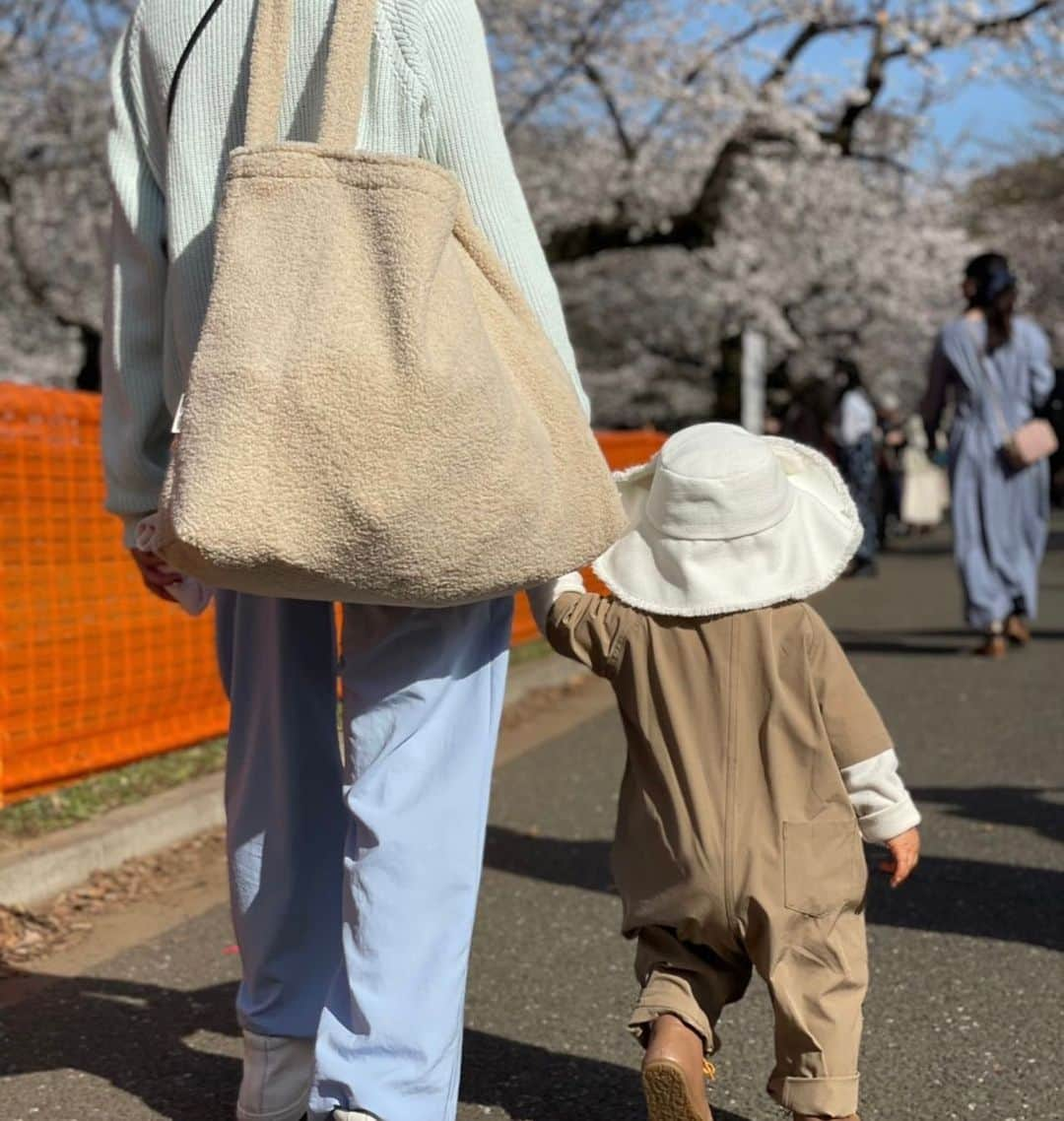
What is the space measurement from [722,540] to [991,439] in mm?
6643

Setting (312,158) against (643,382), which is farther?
(643,382)

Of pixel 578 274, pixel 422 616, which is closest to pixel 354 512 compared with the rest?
pixel 422 616

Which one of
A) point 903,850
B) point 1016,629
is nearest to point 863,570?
point 1016,629

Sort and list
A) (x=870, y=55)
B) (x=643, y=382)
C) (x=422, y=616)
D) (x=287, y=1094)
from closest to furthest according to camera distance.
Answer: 1. (x=422, y=616)
2. (x=287, y=1094)
3. (x=870, y=55)
4. (x=643, y=382)

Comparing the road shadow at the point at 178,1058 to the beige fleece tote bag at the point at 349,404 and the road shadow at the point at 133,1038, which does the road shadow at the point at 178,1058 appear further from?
the beige fleece tote bag at the point at 349,404

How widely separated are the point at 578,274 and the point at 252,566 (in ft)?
95.6

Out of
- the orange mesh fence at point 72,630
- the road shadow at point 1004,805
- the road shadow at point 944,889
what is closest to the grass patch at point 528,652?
the orange mesh fence at point 72,630

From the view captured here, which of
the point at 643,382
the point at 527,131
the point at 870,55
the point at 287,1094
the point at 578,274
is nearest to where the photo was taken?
the point at 287,1094

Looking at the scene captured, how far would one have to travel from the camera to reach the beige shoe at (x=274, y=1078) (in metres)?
2.57

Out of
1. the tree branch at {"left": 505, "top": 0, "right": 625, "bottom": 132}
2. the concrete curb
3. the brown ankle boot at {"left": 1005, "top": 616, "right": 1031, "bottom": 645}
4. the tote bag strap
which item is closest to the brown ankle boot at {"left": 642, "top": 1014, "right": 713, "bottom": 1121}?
the tote bag strap

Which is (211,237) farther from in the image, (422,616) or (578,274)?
(578,274)

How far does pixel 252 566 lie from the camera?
204 centimetres

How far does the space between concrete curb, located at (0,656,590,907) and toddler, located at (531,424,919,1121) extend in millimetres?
2070

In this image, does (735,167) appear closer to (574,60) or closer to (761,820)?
(574,60)
